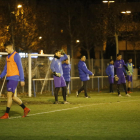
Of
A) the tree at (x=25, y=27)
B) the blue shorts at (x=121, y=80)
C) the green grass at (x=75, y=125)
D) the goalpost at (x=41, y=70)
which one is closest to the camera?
the green grass at (x=75, y=125)

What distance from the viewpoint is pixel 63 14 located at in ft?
164

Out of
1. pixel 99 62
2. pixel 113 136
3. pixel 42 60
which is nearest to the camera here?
pixel 113 136

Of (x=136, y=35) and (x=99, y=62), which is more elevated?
(x=136, y=35)

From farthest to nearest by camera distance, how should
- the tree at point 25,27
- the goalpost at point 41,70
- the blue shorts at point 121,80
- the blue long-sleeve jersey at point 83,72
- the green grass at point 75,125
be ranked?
the tree at point 25,27
the goalpost at point 41,70
the blue shorts at point 121,80
the blue long-sleeve jersey at point 83,72
the green grass at point 75,125

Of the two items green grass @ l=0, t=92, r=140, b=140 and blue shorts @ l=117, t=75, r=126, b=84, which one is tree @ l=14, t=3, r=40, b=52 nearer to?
blue shorts @ l=117, t=75, r=126, b=84

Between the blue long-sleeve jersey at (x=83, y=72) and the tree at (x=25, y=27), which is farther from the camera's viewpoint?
the tree at (x=25, y=27)

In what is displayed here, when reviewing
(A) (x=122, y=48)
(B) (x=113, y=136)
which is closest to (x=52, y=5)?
(A) (x=122, y=48)

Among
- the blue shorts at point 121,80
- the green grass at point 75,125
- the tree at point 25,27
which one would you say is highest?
the tree at point 25,27

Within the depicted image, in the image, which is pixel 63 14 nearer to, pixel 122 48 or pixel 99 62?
pixel 122 48

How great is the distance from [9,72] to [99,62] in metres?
20.4

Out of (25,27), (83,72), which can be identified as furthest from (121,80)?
(25,27)

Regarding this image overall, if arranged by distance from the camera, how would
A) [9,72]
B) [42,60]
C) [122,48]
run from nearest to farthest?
[9,72] < [42,60] < [122,48]

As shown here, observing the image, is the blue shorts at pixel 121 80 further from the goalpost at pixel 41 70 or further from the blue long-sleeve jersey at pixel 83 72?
the goalpost at pixel 41 70

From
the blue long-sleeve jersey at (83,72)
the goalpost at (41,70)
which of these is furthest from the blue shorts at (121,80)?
the goalpost at (41,70)
